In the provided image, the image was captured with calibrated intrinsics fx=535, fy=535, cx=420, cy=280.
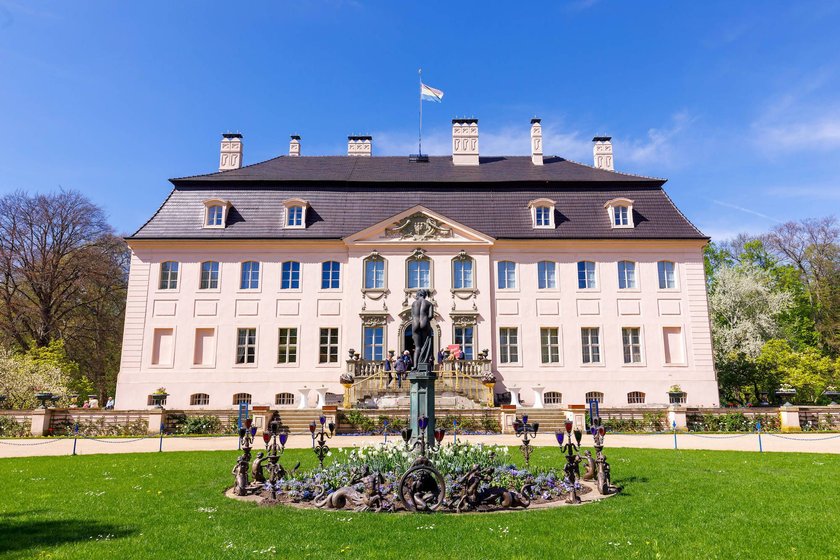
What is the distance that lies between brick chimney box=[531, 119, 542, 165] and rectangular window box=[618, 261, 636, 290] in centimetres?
893

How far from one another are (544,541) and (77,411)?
21.1 meters

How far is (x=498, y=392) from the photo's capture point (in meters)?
27.4

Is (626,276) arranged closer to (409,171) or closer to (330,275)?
(409,171)

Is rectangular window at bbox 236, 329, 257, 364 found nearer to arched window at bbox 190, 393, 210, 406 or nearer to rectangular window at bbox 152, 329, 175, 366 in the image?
arched window at bbox 190, 393, 210, 406

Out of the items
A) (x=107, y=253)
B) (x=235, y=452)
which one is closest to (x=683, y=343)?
(x=235, y=452)

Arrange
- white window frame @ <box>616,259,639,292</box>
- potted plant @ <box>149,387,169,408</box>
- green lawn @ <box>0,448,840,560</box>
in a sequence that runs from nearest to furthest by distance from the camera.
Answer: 1. green lawn @ <box>0,448,840,560</box>
2. potted plant @ <box>149,387,169,408</box>
3. white window frame @ <box>616,259,639,292</box>

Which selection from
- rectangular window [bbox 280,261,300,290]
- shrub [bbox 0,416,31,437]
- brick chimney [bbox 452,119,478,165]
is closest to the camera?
shrub [bbox 0,416,31,437]

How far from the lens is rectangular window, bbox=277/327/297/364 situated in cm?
2841

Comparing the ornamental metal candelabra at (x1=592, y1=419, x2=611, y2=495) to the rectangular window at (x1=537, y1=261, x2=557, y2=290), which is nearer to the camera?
the ornamental metal candelabra at (x1=592, y1=419, x2=611, y2=495)

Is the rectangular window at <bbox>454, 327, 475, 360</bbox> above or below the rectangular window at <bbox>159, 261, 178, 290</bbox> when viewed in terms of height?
below

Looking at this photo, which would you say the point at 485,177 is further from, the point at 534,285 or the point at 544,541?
the point at 544,541

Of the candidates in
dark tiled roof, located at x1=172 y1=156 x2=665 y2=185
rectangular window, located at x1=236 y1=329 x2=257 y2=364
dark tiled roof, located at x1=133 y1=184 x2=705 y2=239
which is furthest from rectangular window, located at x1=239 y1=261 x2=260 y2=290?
dark tiled roof, located at x1=172 y1=156 x2=665 y2=185

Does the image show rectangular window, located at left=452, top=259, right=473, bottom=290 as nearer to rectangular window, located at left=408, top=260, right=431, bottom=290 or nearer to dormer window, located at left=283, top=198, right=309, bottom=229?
rectangular window, located at left=408, top=260, right=431, bottom=290

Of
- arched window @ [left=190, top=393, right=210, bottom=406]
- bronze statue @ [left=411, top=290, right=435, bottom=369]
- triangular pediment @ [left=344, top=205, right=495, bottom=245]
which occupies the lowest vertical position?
arched window @ [left=190, top=393, right=210, bottom=406]
